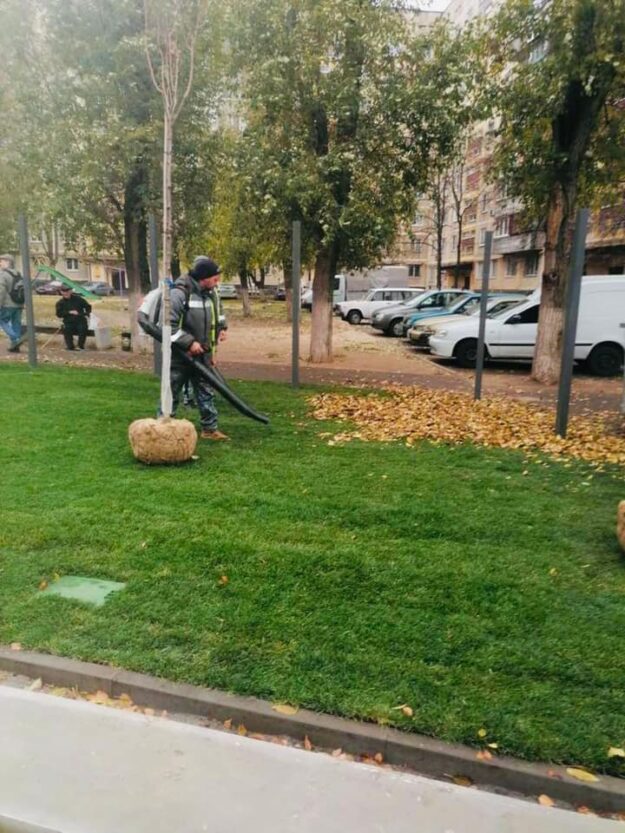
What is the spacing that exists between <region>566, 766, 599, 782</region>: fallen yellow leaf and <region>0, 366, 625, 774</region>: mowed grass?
5 cm

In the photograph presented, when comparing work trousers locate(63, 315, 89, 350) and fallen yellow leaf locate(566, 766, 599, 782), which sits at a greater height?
work trousers locate(63, 315, 89, 350)

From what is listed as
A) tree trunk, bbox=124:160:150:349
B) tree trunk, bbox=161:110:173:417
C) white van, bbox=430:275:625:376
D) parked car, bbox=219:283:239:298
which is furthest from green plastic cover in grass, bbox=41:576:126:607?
parked car, bbox=219:283:239:298

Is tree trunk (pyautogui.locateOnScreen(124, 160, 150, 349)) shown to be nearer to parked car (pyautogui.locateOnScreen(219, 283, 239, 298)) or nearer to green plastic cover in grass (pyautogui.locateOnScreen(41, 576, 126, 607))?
green plastic cover in grass (pyautogui.locateOnScreen(41, 576, 126, 607))

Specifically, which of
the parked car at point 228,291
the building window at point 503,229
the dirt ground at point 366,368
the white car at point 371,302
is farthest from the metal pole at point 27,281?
the parked car at point 228,291

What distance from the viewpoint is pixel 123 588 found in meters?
3.75

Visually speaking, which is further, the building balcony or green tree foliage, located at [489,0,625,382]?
the building balcony

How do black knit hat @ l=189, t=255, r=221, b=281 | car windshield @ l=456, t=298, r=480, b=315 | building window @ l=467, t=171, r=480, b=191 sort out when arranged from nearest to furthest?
black knit hat @ l=189, t=255, r=221, b=281
car windshield @ l=456, t=298, r=480, b=315
building window @ l=467, t=171, r=480, b=191

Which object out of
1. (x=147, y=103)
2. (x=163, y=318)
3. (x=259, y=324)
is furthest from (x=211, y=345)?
(x=259, y=324)

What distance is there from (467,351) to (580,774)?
12.5 m

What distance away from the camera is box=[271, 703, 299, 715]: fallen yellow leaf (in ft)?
9.16

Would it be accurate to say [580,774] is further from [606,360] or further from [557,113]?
[606,360]

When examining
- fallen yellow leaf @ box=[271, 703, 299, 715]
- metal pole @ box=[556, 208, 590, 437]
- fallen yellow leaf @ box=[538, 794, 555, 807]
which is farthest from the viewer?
metal pole @ box=[556, 208, 590, 437]

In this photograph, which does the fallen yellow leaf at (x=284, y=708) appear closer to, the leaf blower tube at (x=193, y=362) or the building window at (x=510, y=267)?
the leaf blower tube at (x=193, y=362)

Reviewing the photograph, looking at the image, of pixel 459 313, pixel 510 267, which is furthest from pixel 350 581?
pixel 510 267
